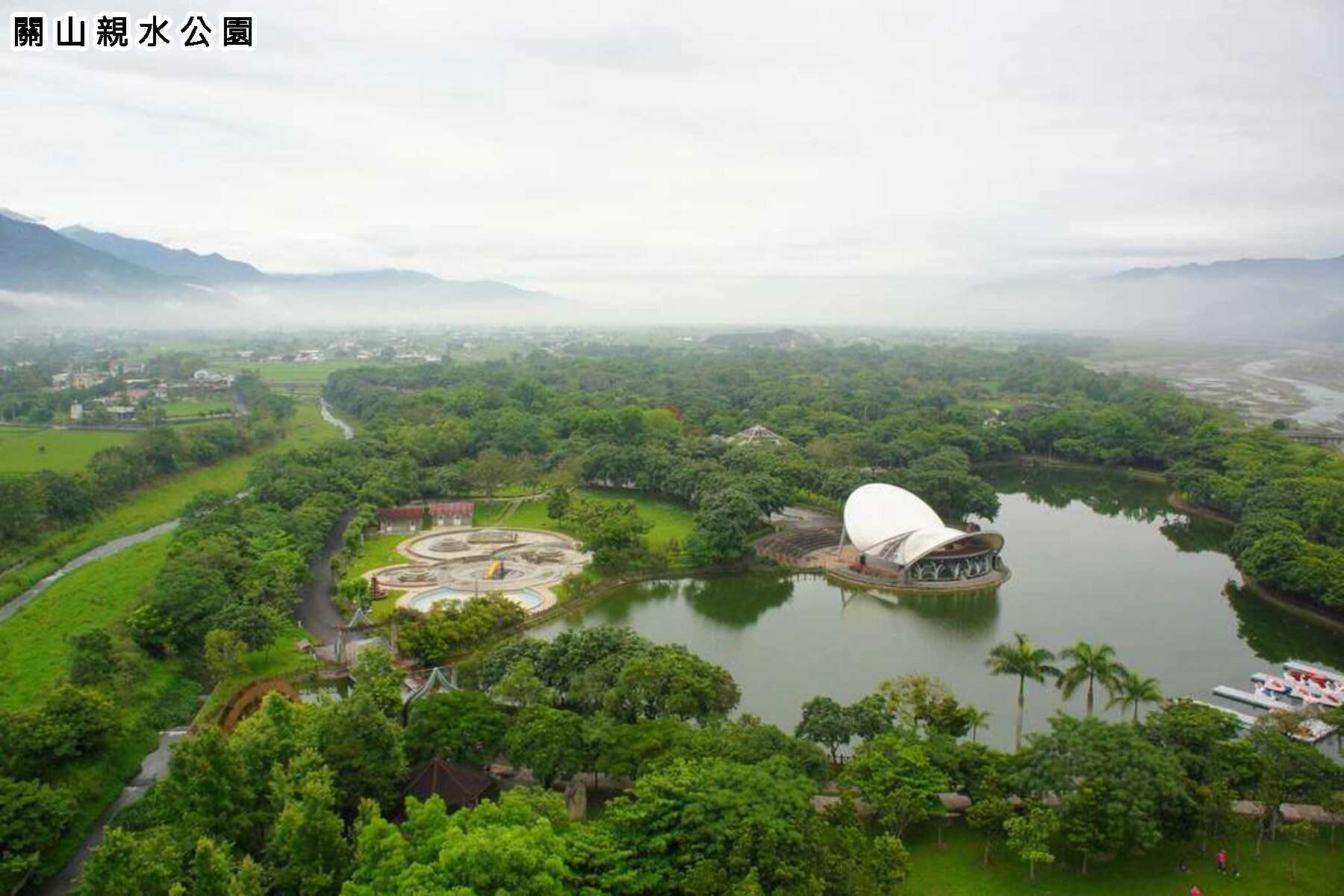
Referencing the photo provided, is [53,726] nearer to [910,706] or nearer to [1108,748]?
[910,706]

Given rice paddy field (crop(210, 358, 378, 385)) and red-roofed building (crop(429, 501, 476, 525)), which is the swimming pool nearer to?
red-roofed building (crop(429, 501, 476, 525))

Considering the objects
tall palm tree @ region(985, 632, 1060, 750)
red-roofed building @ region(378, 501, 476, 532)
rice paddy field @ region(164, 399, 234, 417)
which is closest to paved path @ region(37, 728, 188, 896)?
tall palm tree @ region(985, 632, 1060, 750)

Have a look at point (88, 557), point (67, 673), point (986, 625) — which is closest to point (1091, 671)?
point (986, 625)

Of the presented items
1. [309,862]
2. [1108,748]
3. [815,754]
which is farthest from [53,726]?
[1108,748]

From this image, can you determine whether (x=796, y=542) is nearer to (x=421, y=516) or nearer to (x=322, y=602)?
(x=421, y=516)

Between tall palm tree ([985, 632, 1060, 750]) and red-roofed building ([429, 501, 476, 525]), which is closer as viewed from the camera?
tall palm tree ([985, 632, 1060, 750])

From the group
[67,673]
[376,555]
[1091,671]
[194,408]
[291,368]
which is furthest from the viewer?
[291,368]

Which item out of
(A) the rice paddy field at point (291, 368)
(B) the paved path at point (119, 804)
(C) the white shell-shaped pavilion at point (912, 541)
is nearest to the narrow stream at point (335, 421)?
(A) the rice paddy field at point (291, 368)
